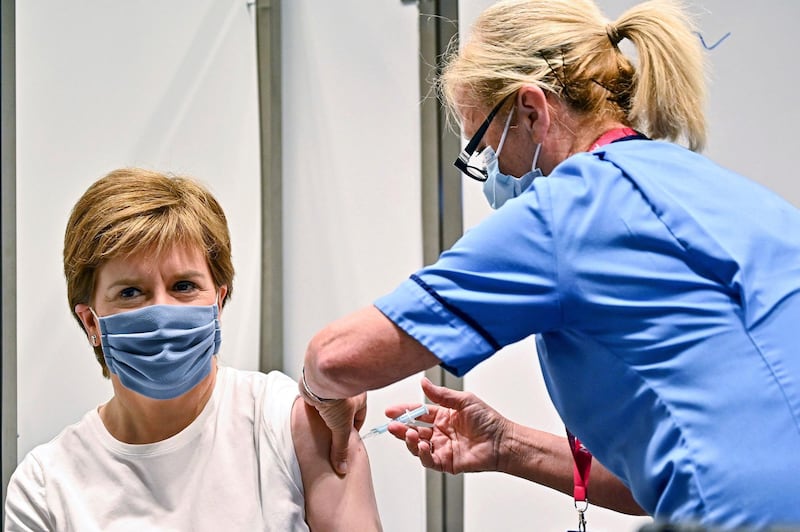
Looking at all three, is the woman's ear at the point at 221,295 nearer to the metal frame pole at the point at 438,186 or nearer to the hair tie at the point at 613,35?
the metal frame pole at the point at 438,186

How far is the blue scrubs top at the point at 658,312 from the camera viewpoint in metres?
0.96

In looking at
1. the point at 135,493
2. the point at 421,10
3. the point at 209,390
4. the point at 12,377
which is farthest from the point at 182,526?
the point at 421,10

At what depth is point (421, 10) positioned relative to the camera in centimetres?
227

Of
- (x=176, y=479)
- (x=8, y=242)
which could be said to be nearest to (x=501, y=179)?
(x=176, y=479)

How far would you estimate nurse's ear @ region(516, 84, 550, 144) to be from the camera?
3.97 ft

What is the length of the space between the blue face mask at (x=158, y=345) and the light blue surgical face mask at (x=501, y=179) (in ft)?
1.87

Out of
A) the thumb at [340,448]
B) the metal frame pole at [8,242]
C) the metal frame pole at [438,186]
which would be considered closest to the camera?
the thumb at [340,448]

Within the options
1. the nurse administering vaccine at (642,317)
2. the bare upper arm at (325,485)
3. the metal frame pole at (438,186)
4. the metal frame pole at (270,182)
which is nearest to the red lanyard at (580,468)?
the nurse administering vaccine at (642,317)

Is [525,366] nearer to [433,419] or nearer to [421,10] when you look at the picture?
[433,419]

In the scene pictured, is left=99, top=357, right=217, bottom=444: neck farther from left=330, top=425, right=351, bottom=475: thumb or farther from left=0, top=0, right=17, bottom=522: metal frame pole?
left=0, top=0, right=17, bottom=522: metal frame pole

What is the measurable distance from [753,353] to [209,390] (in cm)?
107

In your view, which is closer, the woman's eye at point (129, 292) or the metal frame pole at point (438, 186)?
the woman's eye at point (129, 292)

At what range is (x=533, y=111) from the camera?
1234 millimetres

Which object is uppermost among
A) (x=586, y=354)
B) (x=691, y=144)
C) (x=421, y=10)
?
(x=421, y=10)
